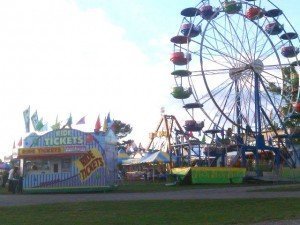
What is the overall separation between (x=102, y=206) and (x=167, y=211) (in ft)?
10.1

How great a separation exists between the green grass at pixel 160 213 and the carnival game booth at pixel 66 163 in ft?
40.9

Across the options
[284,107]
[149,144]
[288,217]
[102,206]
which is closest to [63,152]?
[102,206]

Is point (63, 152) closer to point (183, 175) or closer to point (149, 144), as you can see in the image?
point (183, 175)

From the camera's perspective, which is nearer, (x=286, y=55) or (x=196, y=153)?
(x=286, y=55)

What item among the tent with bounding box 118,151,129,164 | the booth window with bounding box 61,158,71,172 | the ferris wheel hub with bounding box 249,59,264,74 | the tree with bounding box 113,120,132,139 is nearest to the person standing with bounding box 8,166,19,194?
the booth window with bounding box 61,158,71,172

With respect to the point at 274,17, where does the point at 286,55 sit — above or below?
below

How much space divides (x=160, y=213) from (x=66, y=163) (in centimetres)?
1769

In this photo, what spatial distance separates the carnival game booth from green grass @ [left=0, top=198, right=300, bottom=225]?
491 inches

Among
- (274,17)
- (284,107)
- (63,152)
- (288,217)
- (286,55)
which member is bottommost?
(288,217)

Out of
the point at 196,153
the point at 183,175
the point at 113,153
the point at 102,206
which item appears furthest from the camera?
the point at 196,153

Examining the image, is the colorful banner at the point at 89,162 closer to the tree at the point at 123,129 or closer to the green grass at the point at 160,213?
the green grass at the point at 160,213

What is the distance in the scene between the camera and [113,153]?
36.4 meters

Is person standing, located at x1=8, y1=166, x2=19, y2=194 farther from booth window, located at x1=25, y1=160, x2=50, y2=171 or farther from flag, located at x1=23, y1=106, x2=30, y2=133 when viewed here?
flag, located at x1=23, y1=106, x2=30, y2=133

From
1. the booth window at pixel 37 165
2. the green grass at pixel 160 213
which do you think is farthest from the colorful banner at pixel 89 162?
the green grass at pixel 160 213
